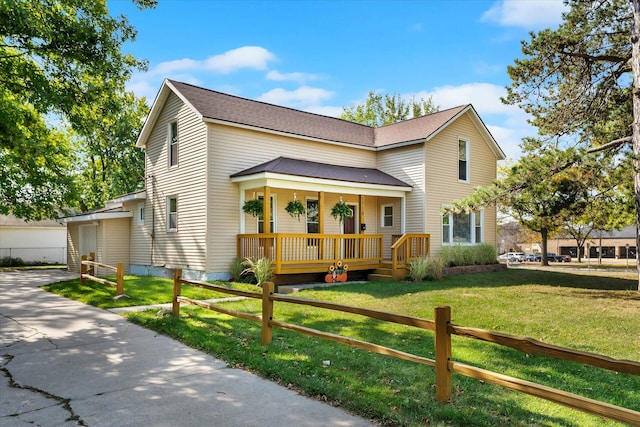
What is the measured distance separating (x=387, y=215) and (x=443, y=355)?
48.7 ft

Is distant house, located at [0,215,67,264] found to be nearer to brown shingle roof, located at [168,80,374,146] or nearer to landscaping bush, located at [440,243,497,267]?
brown shingle roof, located at [168,80,374,146]

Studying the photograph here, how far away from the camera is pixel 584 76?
13789mm

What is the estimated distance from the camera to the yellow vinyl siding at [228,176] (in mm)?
14789

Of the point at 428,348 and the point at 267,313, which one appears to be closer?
the point at 428,348

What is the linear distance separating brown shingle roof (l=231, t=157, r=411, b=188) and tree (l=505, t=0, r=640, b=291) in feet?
18.0

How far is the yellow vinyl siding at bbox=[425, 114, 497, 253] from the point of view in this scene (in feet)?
59.6

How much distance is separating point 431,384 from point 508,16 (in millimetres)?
12846

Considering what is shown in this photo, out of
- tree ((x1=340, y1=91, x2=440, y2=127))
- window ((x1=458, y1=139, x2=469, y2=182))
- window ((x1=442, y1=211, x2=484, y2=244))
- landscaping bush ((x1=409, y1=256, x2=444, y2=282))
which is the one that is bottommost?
landscaping bush ((x1=409, y1=256, x2=444, y2=282))

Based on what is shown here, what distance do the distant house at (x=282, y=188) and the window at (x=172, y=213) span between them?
46mm

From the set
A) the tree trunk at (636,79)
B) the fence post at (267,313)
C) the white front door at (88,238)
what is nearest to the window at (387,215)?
the tree trunk at (636,79)

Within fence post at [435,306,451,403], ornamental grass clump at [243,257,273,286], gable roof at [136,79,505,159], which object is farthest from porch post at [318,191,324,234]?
fence post at [435,306,451,403]

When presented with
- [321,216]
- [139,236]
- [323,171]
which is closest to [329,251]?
[321,216]

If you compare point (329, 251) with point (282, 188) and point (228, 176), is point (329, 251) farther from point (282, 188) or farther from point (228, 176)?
point (228, 176)

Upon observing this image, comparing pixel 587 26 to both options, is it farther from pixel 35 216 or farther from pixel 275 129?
pixel 35 216
